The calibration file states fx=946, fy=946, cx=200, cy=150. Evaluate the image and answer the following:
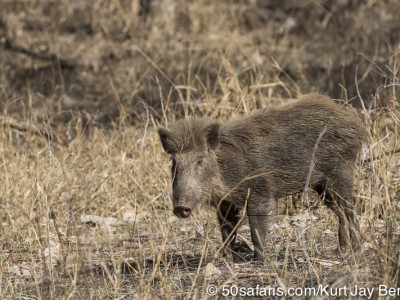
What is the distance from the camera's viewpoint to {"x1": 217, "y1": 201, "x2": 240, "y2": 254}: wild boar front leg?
6.23 m

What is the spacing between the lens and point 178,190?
19.2ft

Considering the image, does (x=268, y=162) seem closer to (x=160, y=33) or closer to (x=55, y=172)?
(x=55, y=172)

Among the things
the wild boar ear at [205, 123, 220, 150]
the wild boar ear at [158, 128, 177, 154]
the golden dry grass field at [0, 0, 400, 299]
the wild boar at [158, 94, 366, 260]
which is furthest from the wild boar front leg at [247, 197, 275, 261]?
the wild boar ear at [158, 128, 177, 154]

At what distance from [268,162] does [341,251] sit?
738 mm

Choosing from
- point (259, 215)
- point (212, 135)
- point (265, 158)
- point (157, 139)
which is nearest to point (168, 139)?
point (212, 135)

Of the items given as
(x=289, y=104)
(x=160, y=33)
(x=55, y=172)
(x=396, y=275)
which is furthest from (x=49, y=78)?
(x=396, y=275)

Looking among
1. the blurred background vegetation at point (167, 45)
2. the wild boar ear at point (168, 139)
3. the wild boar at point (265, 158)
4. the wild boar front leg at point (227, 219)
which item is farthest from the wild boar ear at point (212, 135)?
the blurred background vegetation at point (167, 45)

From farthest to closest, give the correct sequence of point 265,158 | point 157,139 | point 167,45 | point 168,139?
point 167,45 < point 157,139 < point 265,158 < point 168,139

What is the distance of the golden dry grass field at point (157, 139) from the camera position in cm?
545

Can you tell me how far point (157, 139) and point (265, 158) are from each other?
2.25 metres

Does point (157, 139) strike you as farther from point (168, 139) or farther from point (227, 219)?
point (168, 139)

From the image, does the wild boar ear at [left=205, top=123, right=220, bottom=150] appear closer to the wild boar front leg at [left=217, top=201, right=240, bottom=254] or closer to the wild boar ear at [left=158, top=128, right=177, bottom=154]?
the wild boar ear at [left=158, top=128, right=177, bottom=154]

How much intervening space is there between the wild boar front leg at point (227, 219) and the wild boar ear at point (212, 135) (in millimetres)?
408

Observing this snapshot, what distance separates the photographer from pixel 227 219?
20.8ft
